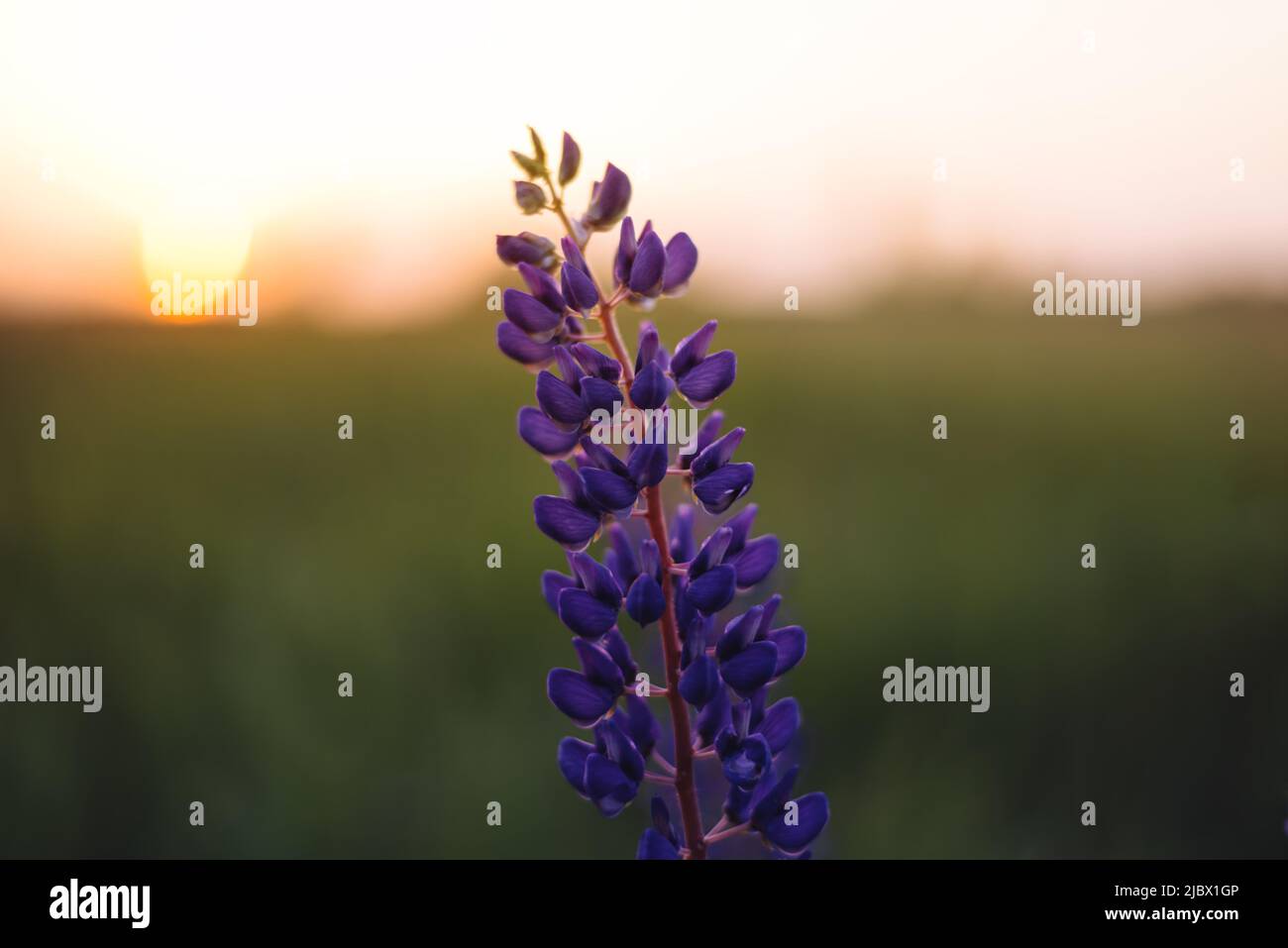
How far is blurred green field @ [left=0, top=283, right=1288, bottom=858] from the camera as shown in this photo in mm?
3971

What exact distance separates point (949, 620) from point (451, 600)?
219 centimetres

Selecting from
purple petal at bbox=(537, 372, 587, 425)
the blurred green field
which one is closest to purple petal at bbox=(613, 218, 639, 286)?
purple petal at bbox=(537, 372, 587, 425)

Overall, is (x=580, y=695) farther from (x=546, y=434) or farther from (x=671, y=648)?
(x=546, y=434)

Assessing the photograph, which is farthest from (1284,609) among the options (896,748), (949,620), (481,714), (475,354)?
(475,354)

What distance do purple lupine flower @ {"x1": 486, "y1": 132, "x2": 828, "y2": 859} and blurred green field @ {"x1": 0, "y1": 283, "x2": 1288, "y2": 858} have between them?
234cm

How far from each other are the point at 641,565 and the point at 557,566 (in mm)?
3092

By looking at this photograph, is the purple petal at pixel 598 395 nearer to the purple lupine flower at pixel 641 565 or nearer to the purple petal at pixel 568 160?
the purple lupine flower at pixel 641 565

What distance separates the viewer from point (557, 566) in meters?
4.46

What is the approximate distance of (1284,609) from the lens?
172 inches

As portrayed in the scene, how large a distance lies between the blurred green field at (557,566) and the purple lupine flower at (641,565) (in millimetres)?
2344

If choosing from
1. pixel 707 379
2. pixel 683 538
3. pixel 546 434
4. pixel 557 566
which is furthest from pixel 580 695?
pixel 557 566

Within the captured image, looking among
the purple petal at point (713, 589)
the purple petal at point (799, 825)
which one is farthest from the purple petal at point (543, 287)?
the purple petal at point (799, 825)

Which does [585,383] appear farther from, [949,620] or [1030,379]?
[1030,379]

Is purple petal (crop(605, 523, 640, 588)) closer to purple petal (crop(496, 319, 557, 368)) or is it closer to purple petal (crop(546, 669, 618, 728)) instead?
purple petal (crop(546, 669, 618, 728))
